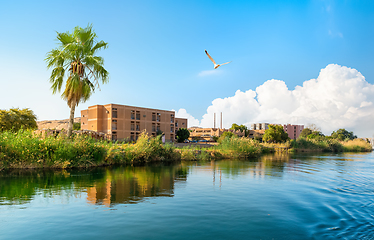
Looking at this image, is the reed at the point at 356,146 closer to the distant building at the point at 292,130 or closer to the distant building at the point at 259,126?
the distant building at the point at 292,130

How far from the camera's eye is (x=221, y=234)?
6047 mm

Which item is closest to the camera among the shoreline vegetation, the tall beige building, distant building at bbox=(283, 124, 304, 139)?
the shoreline vegetation

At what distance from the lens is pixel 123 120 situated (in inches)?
2881

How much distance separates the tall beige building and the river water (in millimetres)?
58970

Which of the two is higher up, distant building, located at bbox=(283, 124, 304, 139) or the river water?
distant building, located at bbox=(283, 124, 304, 139)

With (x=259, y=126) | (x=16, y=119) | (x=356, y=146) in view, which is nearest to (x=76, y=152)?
(x=16, y=119)

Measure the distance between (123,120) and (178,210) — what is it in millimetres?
67550

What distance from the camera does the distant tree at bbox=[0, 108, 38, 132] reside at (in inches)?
1715

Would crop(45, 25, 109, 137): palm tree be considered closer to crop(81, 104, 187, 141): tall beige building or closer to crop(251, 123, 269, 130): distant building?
crop(81, 104, 187, 141): tall beige building

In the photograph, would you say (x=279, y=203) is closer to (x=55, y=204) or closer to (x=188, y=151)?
(x=55, y=204)

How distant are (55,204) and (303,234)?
7.31 m

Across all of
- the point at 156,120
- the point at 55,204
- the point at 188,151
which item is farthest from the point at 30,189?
the point at 156,120

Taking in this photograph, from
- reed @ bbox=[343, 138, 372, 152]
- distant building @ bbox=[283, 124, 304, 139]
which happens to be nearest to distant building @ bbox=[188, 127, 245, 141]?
distant building @ bbox=[283, 124, 304, 139]

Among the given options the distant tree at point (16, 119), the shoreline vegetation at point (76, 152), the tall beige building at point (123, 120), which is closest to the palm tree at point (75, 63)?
the shoreline vegetation at point (76, 152)
